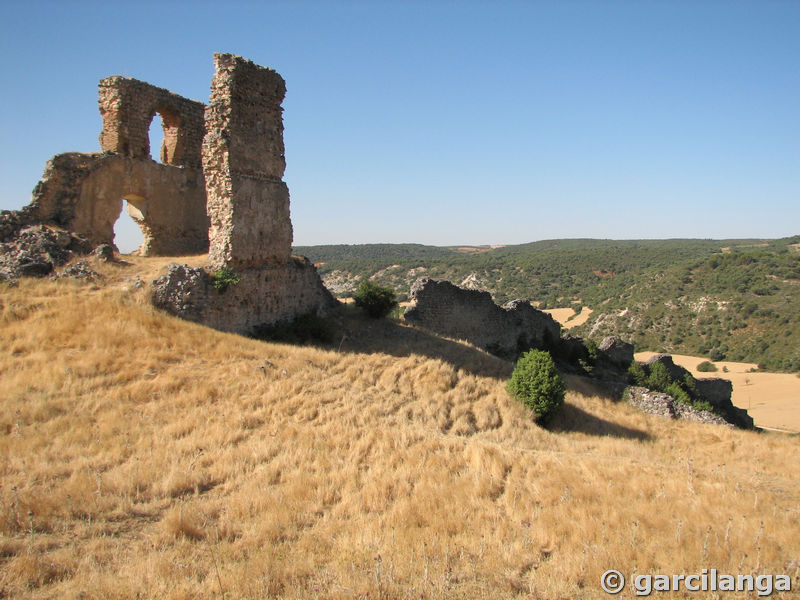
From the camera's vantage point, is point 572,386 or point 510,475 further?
point 572,386

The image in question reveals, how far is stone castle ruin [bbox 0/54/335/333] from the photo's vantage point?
10.6 metres

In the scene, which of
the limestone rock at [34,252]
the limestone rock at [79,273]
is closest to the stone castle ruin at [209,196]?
the limestone rock at [34,252]

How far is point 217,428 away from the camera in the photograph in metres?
6.58

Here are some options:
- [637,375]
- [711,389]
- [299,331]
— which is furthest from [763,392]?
[299,331]

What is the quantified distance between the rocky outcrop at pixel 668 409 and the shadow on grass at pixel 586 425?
8.44ft

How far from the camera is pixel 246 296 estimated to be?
11.1 m

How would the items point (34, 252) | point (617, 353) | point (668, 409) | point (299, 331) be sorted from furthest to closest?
point (617, 353)
point (668, 409)
point (299, 331)
point (34, 252)

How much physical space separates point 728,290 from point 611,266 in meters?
21.8

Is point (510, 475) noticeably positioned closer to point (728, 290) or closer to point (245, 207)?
point (245, 207)

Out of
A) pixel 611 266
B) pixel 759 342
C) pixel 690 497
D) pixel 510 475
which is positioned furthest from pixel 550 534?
pixel 611 266

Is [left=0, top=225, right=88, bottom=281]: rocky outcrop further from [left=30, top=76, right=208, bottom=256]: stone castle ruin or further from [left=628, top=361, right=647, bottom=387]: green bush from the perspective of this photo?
[left=628, top=361, right=647, bottom=387]: green bush

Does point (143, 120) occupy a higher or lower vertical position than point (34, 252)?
higher

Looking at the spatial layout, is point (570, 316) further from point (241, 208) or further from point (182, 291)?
point (182, 291)

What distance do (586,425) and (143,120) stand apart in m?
13.1
